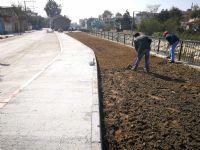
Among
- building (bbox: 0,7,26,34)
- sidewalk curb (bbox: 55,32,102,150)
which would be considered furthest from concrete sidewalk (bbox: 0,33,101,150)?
building (bbox: 0,7,26,34)

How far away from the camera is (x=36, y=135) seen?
4.29 meters

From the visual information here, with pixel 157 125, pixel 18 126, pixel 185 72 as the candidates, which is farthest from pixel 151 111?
pixel 185 72

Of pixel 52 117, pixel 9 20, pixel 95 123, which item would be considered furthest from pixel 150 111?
pixel 9 20

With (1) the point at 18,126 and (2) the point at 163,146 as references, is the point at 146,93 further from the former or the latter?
(1) the point at 18,126

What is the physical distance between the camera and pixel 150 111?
5496 millimetres

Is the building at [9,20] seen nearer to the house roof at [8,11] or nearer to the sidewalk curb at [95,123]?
the house roof at [8,11]

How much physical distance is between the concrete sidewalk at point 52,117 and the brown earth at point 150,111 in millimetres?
348

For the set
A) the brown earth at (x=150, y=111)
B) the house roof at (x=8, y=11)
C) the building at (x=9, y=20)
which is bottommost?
the brown earth at (x=150, y=111)

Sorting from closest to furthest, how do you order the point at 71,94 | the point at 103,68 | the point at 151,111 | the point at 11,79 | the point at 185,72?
the point at 151,111, the point at 71,94, the point at 11,79, the point at 185,72, the point at 103,68

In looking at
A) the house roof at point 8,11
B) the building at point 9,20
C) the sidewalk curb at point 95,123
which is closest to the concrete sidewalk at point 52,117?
the sidewalk curb at point 95,123

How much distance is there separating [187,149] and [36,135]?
259cm

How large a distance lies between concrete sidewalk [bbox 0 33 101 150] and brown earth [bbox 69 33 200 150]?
35 cm

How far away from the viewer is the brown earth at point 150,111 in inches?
166

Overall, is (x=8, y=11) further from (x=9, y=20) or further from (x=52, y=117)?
(x=52, y=117)
